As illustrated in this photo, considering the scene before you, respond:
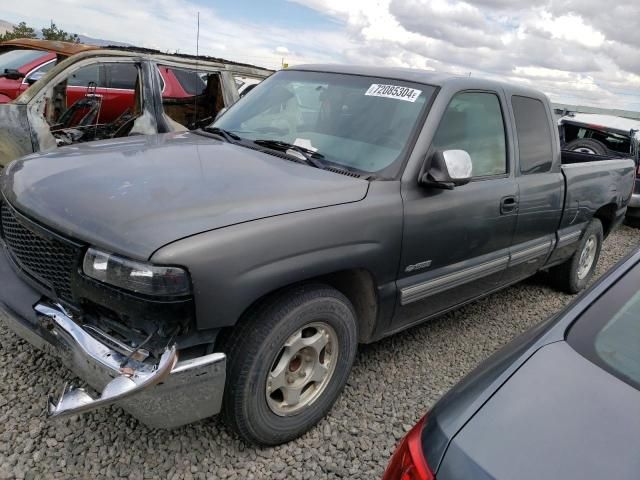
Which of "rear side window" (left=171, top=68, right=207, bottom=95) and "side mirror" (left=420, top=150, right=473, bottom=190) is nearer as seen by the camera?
"side mirror" (left=420, top=150, right=473, bottom=190)

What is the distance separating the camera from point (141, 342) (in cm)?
205

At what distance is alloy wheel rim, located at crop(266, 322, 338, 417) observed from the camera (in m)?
2.39

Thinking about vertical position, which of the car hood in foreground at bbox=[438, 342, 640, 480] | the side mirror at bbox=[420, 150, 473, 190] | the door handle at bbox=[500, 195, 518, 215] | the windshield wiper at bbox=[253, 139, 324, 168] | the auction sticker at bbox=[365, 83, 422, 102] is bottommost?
the door handle at bbox=[500, 195, 518, 215]

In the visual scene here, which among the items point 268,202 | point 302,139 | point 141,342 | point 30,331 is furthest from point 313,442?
point 302,139

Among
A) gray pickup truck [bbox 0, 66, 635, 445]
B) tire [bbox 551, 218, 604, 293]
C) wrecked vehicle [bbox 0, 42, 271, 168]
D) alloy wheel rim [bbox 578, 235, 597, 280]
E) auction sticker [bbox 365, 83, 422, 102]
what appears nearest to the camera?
gray pickup truck [bbox 0, 66, 635, 445]

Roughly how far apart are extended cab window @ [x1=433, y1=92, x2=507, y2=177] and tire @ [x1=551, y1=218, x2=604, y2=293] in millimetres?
1792

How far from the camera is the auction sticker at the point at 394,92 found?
3072 millimetres

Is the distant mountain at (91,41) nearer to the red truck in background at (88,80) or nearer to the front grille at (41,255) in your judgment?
the red truck in background at (88,80)

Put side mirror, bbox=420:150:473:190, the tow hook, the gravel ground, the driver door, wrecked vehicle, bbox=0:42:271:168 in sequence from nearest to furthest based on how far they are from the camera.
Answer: the tow hook → the gravel ground → side mirror, bbox=420:150:473:190 → the driver door → wrecked vehicle, bbox=0:42:271:168

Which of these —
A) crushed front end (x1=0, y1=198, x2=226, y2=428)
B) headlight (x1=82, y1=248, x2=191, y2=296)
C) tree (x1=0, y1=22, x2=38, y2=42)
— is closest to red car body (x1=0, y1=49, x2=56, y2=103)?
crushed front end (x1=0, y1=198, x2=226, y2=428)

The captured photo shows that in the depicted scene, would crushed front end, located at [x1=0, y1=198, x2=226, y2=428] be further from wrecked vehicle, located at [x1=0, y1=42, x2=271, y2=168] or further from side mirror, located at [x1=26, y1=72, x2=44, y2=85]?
side mirror, located at [x1=26, y1=72, x2=44, y2=85]

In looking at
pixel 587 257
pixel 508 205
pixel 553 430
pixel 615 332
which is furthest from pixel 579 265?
pixel 553 430

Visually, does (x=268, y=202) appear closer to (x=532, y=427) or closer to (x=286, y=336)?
(x=286, y=336)

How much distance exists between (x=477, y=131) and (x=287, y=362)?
1.94 meters
